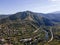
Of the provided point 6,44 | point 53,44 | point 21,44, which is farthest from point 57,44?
point 6,44

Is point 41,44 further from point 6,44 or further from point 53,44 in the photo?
point 6,44

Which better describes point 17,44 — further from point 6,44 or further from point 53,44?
point 53,44

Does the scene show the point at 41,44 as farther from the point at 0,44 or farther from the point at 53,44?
the point at 0,44

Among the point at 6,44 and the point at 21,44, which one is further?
the point at 21,44

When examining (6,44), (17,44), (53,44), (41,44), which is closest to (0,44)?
(6,44)

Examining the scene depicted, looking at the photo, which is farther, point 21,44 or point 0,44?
point 21,44

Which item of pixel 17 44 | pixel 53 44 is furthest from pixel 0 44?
pixel 53 44

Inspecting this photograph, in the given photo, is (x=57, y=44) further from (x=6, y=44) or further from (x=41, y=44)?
(x=6, y=44)
